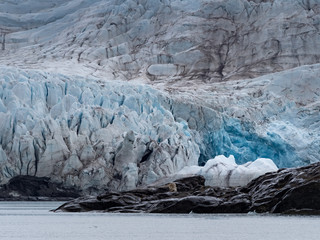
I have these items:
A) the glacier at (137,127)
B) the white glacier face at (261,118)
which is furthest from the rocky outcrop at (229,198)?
the white glacier face at (261,118)

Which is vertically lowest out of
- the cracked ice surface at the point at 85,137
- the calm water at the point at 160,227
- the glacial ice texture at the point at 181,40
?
the calm water at the point at 160,227

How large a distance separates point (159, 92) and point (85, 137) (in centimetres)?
831

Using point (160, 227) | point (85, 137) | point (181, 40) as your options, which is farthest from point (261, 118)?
point (160, 227)

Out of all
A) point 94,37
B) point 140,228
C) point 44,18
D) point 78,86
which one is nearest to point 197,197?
point 140,228

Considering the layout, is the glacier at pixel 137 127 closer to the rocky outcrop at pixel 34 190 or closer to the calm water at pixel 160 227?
the rocky outcrop at pixel 34 190

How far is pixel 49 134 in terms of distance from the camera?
42.8 m

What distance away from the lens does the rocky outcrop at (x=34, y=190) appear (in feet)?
139

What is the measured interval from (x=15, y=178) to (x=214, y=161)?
13.0 m

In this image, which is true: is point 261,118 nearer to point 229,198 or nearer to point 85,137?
point 85,137

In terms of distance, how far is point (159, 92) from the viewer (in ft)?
165

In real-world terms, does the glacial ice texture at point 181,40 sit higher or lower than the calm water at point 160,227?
higher

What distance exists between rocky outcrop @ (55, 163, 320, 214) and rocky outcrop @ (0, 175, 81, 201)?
10422 millimetres

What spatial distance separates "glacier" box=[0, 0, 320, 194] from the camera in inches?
1660

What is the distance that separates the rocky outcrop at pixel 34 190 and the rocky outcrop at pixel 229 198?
10422 mm
